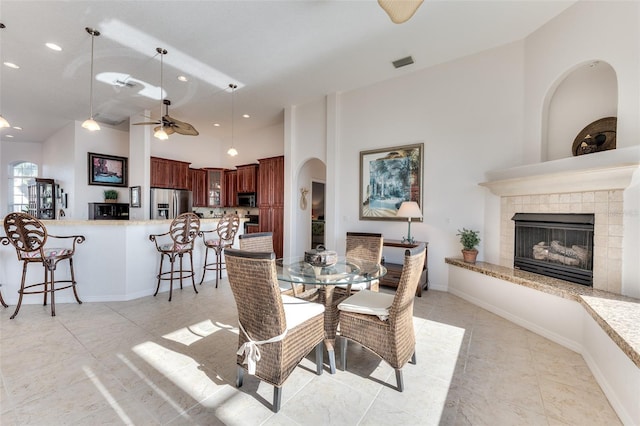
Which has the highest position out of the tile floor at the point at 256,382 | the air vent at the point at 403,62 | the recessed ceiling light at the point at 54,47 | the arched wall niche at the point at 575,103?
the air vent at the point at 403,62

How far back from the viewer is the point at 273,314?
1.58 m

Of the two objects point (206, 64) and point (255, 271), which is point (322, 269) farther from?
point (206, 64)

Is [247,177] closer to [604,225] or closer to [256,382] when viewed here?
[256,382]

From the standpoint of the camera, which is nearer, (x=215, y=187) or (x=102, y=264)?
(x=102, y=264)

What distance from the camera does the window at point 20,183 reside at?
27.3 feet

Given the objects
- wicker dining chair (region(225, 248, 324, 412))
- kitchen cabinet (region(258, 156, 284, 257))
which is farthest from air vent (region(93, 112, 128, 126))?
wicker dining chair (region(225, 248, 324, 412))

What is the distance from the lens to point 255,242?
276cm

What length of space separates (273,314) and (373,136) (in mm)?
3931

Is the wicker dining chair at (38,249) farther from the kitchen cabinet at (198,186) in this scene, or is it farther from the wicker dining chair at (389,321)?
the kitchen cabinet at (198,186)

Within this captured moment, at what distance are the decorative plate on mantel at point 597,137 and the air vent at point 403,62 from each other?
2340mm

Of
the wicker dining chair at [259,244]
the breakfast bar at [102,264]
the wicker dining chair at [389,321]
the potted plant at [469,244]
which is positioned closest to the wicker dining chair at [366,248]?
the wicker dining chair at [259,244]

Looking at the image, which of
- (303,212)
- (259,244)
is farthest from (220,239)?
(303,212)

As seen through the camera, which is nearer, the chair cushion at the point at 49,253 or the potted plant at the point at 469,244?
the chair cushion at the point at 49,253

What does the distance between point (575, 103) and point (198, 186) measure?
7.60 metres
